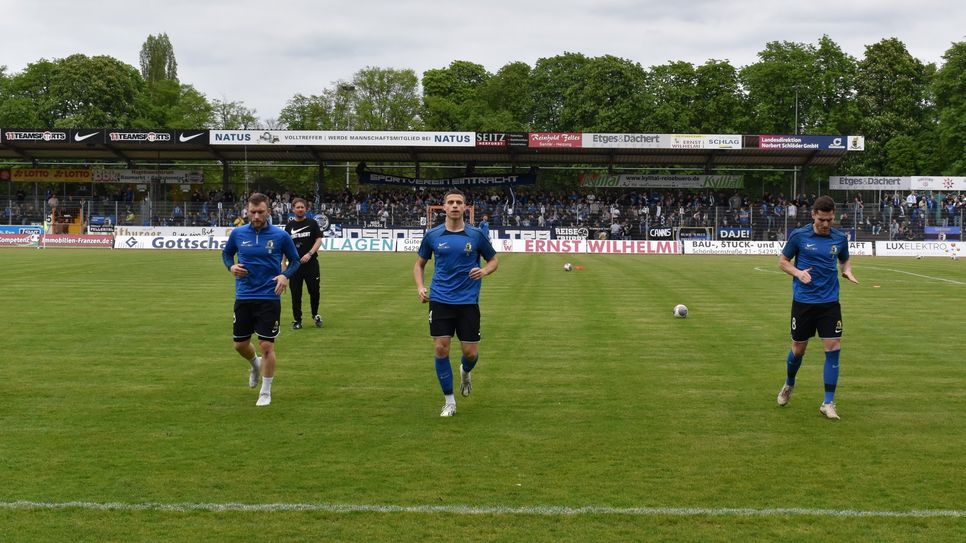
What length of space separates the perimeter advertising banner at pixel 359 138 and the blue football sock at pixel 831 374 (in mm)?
44804

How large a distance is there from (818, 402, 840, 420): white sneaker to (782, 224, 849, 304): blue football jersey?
3.24 feet

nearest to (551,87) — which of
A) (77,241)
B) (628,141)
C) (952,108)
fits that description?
(628,141)

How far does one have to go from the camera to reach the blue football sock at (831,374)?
27.4 feet

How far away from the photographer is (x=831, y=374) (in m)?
8.34

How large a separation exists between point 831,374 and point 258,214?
574 centimetres

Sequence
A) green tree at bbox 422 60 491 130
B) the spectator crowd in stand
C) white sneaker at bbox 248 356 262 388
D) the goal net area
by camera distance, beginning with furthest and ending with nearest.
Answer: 1. green tree at bbox 422 60 491 130
2. the goal net area
3. the spectator crowd in stand
4. white sneaker at bbox 248 356 262 388

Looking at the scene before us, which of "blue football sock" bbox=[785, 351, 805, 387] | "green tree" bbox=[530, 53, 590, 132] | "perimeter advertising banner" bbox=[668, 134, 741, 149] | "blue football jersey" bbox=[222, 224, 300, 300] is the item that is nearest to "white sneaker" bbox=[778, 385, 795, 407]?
"blue football sock" bbox=[785, 351, 805, 387]

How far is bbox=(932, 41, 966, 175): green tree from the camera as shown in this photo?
6900 cm

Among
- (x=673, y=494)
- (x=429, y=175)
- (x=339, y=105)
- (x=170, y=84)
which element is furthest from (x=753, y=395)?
(x=170, y=84)

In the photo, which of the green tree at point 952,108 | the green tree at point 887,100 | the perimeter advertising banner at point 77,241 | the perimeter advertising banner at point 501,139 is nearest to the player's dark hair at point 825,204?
the perimeter advertising banner at point 501,139

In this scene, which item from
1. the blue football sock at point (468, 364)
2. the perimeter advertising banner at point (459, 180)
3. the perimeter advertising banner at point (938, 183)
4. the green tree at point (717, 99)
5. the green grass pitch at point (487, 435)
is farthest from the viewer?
the green tree at point (717, 99)

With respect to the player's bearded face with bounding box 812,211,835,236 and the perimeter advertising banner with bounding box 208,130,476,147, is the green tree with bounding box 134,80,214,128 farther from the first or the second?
the player's bearded face with bounding box 812,211,835,236

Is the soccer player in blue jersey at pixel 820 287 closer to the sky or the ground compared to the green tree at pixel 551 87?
closer to the ground

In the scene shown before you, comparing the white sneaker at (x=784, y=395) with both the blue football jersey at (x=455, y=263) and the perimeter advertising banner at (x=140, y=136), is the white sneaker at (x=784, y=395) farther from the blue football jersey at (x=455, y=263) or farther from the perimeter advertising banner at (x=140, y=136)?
the perimeter advertising banner at (x=140, y=136)
